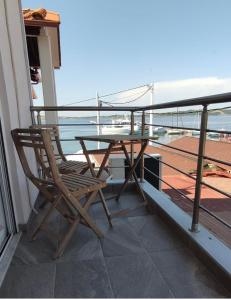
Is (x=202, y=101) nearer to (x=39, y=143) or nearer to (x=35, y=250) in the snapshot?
(x=39, y=143)

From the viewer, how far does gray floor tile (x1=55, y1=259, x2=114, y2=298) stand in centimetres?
116

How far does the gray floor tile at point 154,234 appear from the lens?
1.57m

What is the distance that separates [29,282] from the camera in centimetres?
124

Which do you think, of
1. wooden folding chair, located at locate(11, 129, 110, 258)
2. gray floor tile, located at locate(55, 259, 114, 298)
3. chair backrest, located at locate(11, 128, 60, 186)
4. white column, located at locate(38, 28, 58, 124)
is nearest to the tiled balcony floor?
gray floor tile, located at locate(55, 259, 114, 298)

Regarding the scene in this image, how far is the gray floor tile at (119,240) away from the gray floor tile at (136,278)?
0.21ft

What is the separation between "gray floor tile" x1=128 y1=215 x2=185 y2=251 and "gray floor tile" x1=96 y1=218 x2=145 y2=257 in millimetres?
56

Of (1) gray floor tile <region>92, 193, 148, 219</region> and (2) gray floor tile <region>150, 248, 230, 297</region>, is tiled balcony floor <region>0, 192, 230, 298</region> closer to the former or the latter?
(2) gray floor tile <region>150, 248, 230, 297</region>

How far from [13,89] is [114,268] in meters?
1.57

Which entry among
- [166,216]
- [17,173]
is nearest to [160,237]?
[166,216]

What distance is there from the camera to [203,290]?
1.16 meters

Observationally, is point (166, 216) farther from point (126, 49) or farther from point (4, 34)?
point (126, 49)

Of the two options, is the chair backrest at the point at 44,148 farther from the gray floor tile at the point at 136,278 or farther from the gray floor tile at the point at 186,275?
the gray floor tile at the point at 186,275

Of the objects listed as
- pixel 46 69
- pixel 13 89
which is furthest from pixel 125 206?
pixel 46 69

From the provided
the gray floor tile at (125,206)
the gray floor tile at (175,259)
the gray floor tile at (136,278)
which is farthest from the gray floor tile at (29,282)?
the gray floor tile at (125,206)
